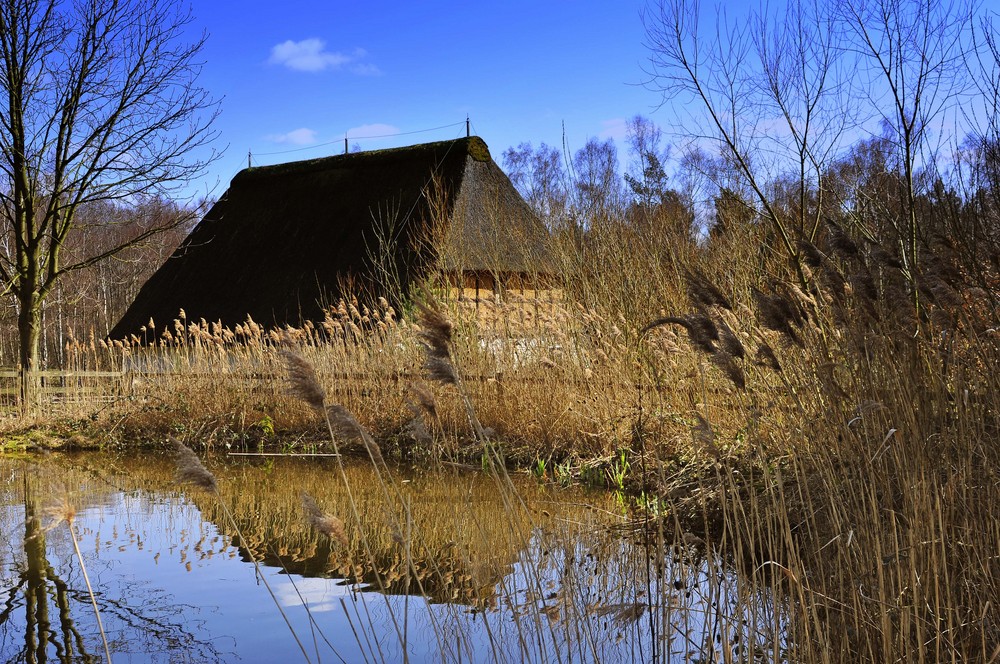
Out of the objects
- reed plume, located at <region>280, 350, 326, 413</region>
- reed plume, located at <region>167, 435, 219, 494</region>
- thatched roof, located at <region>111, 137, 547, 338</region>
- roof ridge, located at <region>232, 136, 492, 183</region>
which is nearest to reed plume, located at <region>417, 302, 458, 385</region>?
reed plume, located at <region>280, 350, 326, 413</region>

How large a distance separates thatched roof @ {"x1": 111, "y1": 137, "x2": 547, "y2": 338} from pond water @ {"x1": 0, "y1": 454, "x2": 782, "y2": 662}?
7.58 metres

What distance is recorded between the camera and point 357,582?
3.39m

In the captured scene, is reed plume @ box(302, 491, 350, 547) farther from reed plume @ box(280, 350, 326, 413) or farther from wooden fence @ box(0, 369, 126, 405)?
wooden fence @ box(0, 369, 126, 405)

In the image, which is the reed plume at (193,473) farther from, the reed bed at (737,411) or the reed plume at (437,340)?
the reed plume at (437,340)

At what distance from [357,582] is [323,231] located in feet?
46.8

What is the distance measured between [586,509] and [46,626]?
10.4 ft

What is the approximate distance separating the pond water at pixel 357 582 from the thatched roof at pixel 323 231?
7.58 m

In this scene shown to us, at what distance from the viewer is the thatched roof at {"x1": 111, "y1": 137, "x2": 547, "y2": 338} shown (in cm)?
1510

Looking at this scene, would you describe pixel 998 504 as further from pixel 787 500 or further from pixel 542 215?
pixel 542 215

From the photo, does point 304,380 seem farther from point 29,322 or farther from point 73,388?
point 29,322

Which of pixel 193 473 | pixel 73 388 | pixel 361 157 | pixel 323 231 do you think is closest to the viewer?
pixel 193 473

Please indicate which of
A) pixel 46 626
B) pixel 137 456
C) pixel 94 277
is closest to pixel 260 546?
pixel 46 626

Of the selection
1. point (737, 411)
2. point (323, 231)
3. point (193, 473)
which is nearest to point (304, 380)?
point (193, 473)

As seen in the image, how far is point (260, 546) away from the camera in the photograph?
16.9ft
